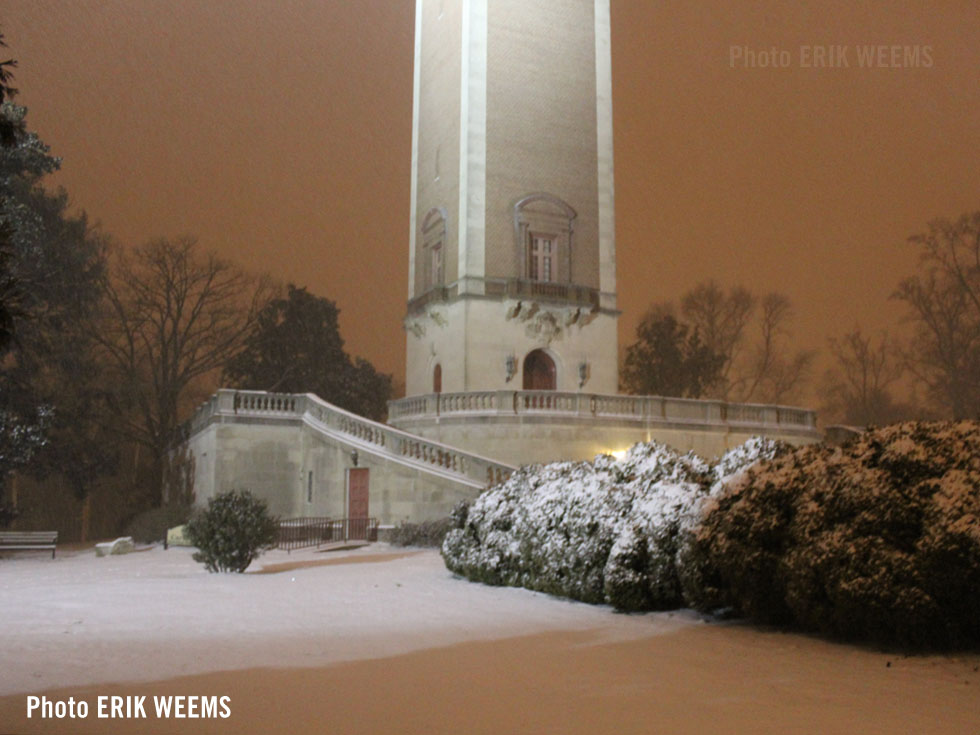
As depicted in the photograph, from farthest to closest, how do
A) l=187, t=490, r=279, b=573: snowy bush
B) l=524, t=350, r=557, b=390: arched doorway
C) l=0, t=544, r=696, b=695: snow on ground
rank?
l=524, t=350, r=557, b=390: arched doorway → l=187, t=490, r=279, b=573: snowy bush → l=0, t=544, r=696, b=695: snow on ground

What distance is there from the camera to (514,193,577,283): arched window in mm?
37844

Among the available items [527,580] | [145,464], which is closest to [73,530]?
[145,464]

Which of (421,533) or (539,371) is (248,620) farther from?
(539,371)

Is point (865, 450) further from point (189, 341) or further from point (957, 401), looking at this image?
point (957, 401)

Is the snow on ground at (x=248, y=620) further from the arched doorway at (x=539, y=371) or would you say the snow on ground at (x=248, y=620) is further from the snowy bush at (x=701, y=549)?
the arched doorway at (x=539, y=371)

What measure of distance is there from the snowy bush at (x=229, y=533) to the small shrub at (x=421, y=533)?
616cm

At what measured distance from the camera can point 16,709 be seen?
22.8ft

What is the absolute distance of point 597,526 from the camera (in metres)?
13.7

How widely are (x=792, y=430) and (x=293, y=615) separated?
27104 mm

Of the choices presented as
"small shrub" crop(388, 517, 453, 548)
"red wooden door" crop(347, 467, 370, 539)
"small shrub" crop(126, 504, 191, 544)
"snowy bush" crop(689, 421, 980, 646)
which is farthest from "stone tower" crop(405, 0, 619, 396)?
"snowy bush" crop(689, 421, 980, 646)

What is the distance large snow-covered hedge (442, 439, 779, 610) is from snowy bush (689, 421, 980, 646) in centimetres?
88

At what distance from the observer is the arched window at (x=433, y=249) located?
Result: 3919 cm

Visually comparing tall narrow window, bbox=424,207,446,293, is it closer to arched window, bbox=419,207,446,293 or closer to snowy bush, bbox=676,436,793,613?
arched window, bbox=419,207,446,293

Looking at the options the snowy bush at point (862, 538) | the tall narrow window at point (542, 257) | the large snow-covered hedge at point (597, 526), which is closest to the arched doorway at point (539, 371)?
the tall narrow window at point (542, 257)
